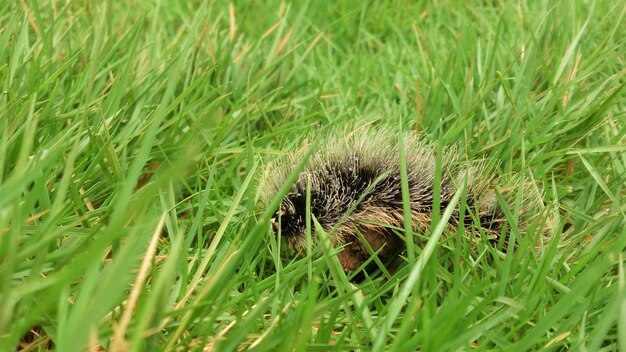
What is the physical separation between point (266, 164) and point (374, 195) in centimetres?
47

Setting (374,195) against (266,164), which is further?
(266,164)

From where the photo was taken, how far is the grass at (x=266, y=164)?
4.98ft

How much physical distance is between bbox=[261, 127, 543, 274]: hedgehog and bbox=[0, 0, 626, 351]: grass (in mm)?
88

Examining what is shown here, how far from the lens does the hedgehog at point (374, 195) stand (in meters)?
2.17

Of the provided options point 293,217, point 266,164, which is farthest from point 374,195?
point 266,164

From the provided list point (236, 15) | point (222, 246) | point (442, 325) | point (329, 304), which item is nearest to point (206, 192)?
Result: point (222, 246)

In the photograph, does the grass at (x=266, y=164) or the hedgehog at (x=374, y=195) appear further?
the hedgehog at (x=374, y=195)

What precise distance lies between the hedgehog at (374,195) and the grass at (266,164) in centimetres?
9

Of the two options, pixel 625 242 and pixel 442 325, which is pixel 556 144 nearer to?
pixel 625 242

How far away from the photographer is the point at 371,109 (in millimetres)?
3070

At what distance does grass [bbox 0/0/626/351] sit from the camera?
1519 millimetres

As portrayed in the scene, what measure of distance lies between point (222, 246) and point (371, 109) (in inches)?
48.2

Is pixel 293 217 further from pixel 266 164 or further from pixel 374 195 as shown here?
pixel 266 164

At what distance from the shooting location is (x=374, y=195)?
2209 millimetres
